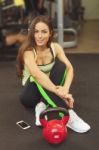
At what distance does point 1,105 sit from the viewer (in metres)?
2.64

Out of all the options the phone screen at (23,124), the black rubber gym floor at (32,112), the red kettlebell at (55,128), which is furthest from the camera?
the phone screen at (23,124)

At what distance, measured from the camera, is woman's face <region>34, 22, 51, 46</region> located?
86.7 inches

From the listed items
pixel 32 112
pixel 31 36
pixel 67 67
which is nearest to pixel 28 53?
pixel 31 36

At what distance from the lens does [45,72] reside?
2.35m

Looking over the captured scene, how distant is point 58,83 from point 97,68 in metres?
1.25

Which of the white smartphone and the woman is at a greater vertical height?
the woman

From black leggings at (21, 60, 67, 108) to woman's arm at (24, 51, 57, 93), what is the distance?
55mm

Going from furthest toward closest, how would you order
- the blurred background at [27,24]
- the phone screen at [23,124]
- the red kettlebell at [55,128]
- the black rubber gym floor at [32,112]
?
the blurred background at [27,24] < the phone screen at [23,124] < the black rubber gym floor at [32,112] < the red kettlebell at [55,128]

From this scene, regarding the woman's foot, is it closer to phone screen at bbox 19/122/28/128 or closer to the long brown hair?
phone screen at bbox 19/122/28/128

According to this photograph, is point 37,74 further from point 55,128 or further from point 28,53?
point 55,128

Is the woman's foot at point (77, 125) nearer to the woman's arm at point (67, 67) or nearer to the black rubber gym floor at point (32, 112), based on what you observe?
the black rubber gym floor at point (32, 112)

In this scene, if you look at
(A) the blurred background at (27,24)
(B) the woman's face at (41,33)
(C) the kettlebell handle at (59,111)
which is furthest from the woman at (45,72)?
(A) the blurred background at (27,24)

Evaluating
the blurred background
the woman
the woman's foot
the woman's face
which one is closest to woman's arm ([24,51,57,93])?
the woman

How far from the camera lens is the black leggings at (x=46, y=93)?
2.16 m
